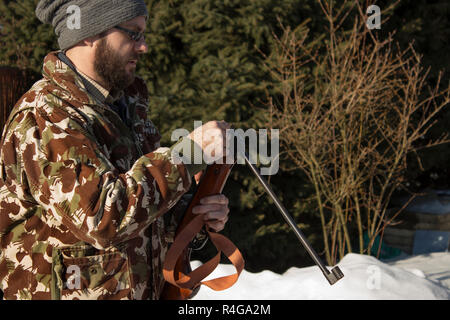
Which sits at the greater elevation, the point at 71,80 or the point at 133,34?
the point at 133,34

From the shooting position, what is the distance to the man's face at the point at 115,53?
1.50 meters

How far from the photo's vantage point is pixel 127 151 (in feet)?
4.80

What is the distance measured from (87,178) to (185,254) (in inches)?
26.3

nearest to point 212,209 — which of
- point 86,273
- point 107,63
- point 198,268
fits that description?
point 198,268

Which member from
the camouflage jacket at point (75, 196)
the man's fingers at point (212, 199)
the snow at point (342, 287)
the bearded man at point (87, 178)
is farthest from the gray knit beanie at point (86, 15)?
the snow at point (342, 287)

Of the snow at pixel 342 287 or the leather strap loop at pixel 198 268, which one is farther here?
the snow at pixel 342 287

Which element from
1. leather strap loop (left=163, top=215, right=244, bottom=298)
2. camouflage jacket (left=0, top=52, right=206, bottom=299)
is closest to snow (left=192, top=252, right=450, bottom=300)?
leather strap loop (left=163, top=215, right=244, bottom=298)

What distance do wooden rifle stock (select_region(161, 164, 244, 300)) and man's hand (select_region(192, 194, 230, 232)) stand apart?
0.06ft

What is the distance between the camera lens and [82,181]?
1169 millimetres

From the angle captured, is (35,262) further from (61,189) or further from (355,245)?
(355,245)

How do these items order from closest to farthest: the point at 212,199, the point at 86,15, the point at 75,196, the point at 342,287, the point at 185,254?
the point at 75,196 < the point at 86,15 < the point at 212,199 < the point at 185,254 < the point at 342,287

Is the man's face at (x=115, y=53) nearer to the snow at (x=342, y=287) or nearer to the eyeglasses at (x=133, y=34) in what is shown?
the eyeglasses at (x=133, y=34)

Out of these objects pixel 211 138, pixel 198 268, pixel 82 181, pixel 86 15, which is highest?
pixel 86 15

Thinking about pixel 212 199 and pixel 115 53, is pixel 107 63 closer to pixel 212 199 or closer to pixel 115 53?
pixel 115 53
